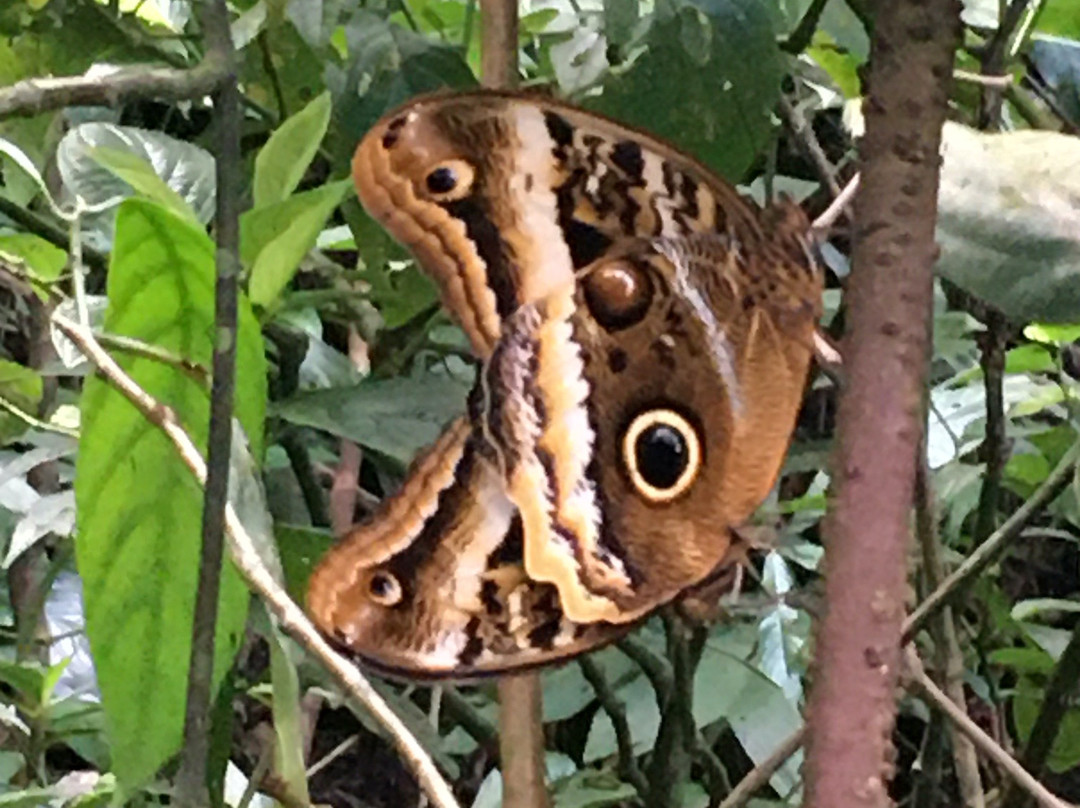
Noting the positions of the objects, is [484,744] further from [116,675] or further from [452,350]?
[116,675]

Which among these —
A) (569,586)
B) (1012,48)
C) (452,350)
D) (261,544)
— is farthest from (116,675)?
(1012,48)

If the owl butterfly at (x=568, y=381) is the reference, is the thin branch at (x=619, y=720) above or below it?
below

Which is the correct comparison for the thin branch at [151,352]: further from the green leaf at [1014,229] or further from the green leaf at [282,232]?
the green leaf at [1014,229]

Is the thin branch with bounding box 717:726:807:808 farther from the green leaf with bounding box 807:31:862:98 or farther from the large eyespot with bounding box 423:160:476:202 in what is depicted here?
the green leaf with bounding box 807:31:862:98

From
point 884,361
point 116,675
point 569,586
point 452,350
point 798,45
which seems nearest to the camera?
point 884,361

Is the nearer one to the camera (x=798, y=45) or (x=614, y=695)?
(x=798, y=45)

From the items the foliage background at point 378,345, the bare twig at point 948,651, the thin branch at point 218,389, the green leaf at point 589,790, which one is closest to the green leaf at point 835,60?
the foliage background at point 378,345

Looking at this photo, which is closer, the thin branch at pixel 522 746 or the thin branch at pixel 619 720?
the thin branch at pixel 522 746
